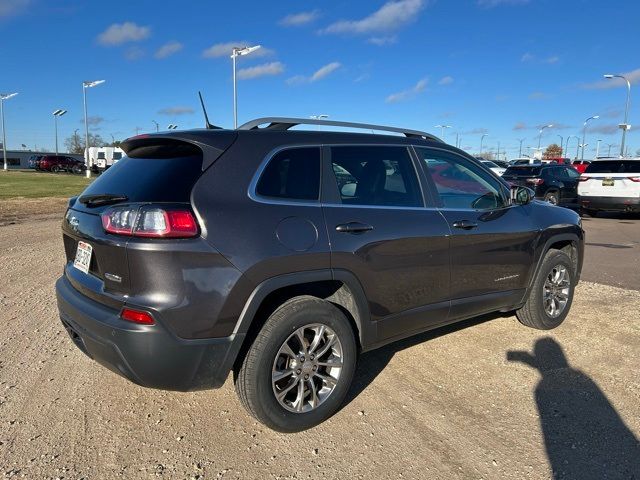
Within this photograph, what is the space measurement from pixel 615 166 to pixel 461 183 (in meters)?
12.7

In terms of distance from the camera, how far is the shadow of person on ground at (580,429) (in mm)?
2730

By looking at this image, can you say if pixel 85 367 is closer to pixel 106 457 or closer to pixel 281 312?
pixel 106 457

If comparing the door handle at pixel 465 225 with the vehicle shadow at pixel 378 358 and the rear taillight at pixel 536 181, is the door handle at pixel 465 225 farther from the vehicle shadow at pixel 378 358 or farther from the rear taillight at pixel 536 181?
the rear taillight at pixel 536 181

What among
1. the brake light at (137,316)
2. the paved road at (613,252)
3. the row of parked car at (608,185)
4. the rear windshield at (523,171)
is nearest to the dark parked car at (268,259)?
the brake light at (137,316)

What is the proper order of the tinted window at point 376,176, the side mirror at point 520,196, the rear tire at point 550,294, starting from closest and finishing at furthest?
the tinted window at point 376,176 < the side mirror at point 520,196 < the rear tire at point 550,294

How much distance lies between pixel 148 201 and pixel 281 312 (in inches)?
37.5

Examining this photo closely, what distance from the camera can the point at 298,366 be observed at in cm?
303

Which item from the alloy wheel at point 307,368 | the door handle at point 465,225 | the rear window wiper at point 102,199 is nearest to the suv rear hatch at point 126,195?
the rear window wiper at point 102,199

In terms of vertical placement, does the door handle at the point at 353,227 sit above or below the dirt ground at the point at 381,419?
above

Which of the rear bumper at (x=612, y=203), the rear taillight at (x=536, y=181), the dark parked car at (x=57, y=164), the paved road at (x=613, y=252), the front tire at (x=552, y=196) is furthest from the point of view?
the dark parked car at (x=57, y=164)

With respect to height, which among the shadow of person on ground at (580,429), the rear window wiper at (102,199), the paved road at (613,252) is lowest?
the shadow of person on ground at (580,429)

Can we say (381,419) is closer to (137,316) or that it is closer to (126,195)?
(137,316)

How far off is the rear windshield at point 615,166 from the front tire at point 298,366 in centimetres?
1405

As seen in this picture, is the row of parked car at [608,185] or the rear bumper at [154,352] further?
the row of parked car at [608,185]
